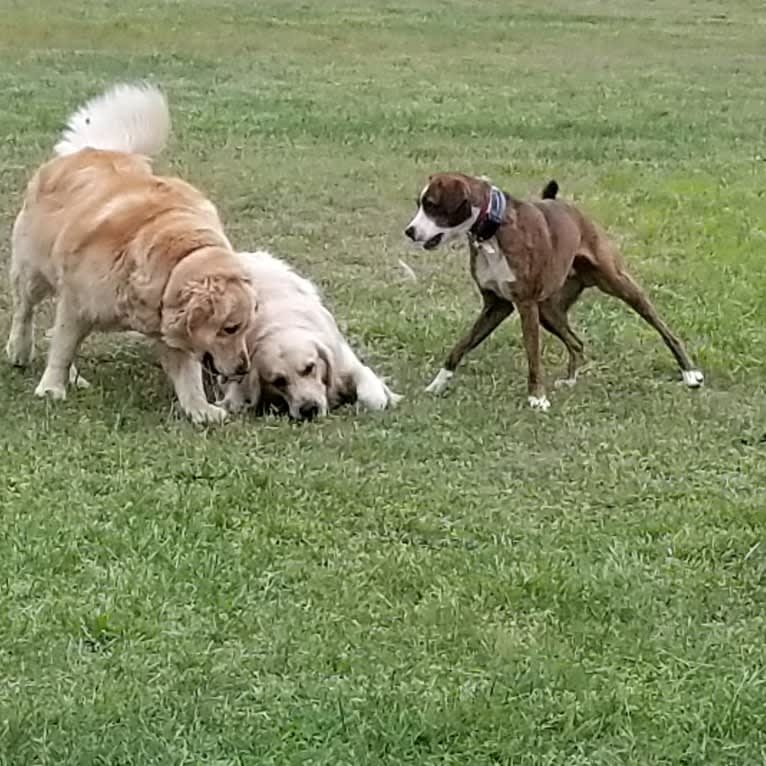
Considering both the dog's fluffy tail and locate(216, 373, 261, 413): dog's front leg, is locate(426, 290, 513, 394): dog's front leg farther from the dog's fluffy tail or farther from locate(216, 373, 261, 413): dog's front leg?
the dog's fluffy tail

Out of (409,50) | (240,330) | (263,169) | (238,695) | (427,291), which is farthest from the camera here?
(409,50)

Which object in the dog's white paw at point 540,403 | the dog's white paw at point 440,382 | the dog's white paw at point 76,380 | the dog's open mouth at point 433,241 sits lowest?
the dog's white paw at point 76,380

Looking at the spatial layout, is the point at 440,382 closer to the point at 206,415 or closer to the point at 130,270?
the point at 206,415

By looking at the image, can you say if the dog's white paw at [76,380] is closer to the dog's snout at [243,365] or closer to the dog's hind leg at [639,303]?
the dog's snout at [243,365]

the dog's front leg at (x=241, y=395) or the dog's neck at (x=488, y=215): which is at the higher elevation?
the dog's neck at (x=488, y=215)

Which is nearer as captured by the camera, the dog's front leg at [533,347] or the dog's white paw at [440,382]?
the dog's front leg at [533,347]

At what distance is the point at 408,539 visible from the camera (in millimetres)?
4945

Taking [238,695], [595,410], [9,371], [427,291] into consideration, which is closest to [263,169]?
[427,291]

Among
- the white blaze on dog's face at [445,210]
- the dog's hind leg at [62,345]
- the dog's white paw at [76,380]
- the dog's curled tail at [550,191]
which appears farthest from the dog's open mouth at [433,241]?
the dog's white paw at [76,380]

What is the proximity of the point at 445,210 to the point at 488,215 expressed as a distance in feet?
0.56

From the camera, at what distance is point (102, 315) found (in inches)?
256

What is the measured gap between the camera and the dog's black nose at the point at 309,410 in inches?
257

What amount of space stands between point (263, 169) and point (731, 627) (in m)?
8.34

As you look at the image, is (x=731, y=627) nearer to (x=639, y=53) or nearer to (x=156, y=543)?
(x=156, y=543)
